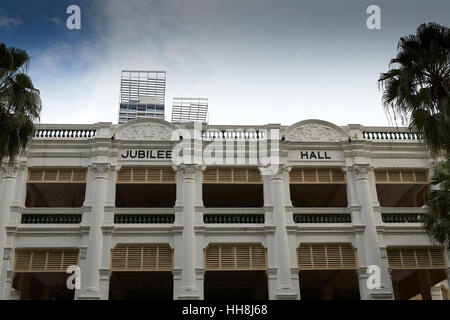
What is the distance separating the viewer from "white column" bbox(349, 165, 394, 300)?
2144 cm

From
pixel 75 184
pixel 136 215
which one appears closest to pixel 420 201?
pixel 136 215

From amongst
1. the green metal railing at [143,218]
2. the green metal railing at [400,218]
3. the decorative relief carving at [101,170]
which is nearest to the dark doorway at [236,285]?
the green metal railing at [143,218]

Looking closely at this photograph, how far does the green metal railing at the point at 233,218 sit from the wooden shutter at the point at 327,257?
2.19 meters

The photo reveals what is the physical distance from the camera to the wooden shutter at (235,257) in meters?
21.9

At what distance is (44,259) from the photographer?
2178 cm

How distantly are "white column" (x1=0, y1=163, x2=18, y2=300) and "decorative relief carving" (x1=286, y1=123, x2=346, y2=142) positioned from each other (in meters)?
12.4

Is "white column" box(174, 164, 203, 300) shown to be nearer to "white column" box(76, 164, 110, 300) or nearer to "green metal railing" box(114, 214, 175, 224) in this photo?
"green metal railing" box(114, 214, 175, 224)

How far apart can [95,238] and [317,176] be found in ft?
33.5

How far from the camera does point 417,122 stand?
17766 millimetres

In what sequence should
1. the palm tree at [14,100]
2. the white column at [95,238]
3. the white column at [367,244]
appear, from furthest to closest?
1. the white column at [367,244]
2. the white column at [95,238]
3. the palm tree at [14,100]

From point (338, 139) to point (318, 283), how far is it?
25.2ft

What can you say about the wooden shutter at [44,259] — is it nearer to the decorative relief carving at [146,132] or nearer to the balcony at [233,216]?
the decorative relief carving at [146,132]

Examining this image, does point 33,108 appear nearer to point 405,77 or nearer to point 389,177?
point 405,77

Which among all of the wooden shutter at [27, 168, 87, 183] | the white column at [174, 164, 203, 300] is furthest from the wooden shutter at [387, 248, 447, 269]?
the wooden shutter at [27, 168, 87, 183]
